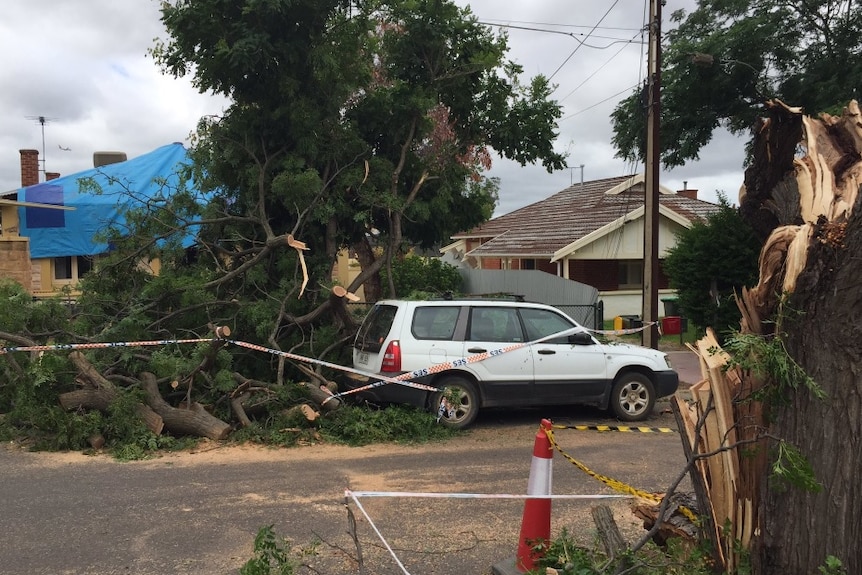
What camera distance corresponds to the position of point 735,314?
1559 centimetres

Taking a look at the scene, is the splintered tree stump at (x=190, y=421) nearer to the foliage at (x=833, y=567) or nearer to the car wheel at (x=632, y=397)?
the car wheel at (x=632, y=397)

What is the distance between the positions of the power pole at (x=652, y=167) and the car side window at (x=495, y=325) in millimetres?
4186

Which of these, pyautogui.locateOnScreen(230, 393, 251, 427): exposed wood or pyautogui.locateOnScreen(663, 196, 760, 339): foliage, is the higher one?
pyautogui.locateOnScreen(663, 196, 760, 339): foliage

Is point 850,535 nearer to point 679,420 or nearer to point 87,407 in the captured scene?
point 679,420

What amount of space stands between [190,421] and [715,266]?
40.7ft

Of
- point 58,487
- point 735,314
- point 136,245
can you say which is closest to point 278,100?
point 136,245

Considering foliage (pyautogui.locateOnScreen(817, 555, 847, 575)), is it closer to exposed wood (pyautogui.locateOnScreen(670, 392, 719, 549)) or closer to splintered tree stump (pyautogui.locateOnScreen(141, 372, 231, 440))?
exposed wood (pyautogui.locateOnScreen(670, 392, 719, 549))

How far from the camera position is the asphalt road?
460 cm

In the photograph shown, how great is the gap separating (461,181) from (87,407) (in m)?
7.30

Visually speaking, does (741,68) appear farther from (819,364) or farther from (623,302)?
(819,364)

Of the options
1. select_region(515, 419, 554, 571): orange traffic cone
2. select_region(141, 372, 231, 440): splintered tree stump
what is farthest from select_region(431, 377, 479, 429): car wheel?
select_region(515, 419, 554, 571): orange traffic cone

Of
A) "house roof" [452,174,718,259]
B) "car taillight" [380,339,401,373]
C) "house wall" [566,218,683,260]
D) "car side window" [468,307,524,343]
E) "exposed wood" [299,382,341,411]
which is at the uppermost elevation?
"house roof" [452,174,718,259]

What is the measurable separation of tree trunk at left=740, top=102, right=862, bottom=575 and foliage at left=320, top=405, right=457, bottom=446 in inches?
201

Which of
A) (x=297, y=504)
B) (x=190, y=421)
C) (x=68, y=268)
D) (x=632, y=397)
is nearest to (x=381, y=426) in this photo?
(x=190, y=421)
